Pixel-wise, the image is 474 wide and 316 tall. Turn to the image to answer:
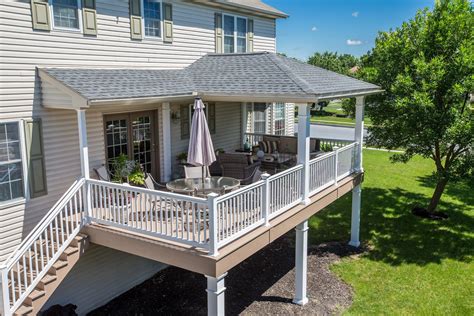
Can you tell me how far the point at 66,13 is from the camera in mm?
9953

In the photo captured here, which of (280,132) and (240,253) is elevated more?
(280,132)

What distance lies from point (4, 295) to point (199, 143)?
15.8 ft

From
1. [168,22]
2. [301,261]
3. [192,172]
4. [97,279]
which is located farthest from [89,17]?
[301,261]

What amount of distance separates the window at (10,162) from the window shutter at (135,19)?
423 centimetres

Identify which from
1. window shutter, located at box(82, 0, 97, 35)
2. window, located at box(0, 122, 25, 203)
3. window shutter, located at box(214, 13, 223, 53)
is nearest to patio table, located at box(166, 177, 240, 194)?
window, located at box(0, 122, 25, 203)

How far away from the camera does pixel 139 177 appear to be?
11133 mm

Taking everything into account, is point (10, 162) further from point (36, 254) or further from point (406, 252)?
point (406, 252)

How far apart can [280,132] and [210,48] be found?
6.27m

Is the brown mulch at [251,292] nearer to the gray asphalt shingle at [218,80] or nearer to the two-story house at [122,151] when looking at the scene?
the two-story house at [122,151]

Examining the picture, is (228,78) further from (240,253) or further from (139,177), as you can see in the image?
(240,253)

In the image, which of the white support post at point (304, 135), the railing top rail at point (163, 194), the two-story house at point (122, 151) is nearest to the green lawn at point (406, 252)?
the two-story house at point (122, 151)

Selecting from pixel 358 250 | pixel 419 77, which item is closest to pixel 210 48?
pixel 419 77

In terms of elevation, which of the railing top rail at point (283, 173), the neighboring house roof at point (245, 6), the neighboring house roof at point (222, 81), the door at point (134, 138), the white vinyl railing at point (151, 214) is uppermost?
the neighboring house roof at point (245, 6)

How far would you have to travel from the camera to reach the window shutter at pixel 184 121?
13836 millimetres
